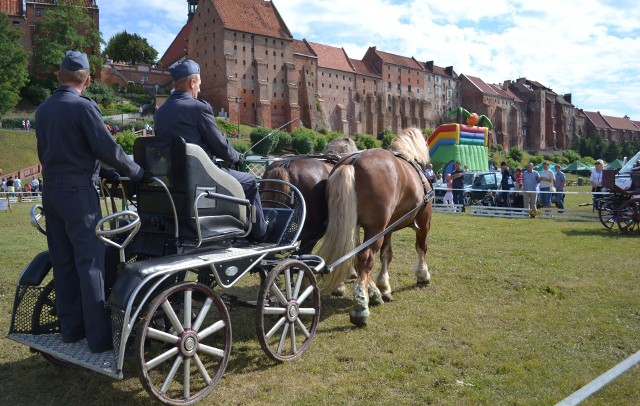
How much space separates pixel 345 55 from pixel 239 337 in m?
90.3

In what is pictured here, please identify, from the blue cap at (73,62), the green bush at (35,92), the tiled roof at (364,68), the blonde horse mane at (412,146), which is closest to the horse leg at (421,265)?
the blonde horse mane at (412,146)

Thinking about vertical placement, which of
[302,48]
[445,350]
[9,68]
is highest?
[302,48]

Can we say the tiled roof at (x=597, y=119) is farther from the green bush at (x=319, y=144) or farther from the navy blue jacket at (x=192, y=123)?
the navy blue jacket at (x=192, y=123)

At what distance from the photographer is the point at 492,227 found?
13172mm

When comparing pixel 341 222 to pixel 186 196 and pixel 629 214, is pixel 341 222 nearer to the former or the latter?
pixel 186 196

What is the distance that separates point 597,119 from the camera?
130 meters

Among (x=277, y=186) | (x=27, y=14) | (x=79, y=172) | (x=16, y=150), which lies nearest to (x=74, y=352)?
(x=79, y=172)

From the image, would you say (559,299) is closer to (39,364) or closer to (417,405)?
(417,405)

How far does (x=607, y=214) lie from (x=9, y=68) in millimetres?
54658

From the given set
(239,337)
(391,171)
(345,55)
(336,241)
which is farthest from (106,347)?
(345,55)

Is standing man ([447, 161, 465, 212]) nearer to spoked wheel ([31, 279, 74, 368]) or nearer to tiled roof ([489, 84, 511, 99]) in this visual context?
spoked wheel ([31, 279, 74, 368])

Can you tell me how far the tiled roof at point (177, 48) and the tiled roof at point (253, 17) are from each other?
38.5 ft

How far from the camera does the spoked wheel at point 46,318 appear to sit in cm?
390

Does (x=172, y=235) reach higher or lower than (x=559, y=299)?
higher
